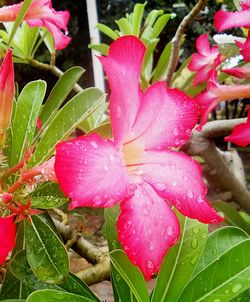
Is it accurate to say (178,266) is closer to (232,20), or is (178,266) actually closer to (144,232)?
(144,232)

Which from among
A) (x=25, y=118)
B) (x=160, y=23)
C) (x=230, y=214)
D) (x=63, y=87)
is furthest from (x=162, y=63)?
(x=25, y=118)

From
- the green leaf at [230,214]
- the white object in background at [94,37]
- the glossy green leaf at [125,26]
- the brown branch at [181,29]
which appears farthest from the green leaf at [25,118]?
the white object in background at [94,37]

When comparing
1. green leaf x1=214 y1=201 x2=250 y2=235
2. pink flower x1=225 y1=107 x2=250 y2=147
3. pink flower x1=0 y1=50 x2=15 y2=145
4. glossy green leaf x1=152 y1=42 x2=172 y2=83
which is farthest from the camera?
glossy green leaf x1=152 y1=42 x2=172 y2=83

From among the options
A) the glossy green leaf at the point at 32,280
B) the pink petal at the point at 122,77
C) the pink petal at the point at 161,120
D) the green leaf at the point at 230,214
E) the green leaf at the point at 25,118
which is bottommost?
the green leaf at the point at 230,214

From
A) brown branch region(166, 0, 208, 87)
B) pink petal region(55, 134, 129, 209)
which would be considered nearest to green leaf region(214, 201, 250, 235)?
brown branch region(166, 0, 208, 87)

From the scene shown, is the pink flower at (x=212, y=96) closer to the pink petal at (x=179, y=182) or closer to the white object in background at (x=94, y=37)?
the pink petal at (x=179, y=182)

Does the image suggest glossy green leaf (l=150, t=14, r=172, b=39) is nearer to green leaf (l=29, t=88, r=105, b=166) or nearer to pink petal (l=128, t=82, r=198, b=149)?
green leaf (l=29, t=88, r=105, b=166)
